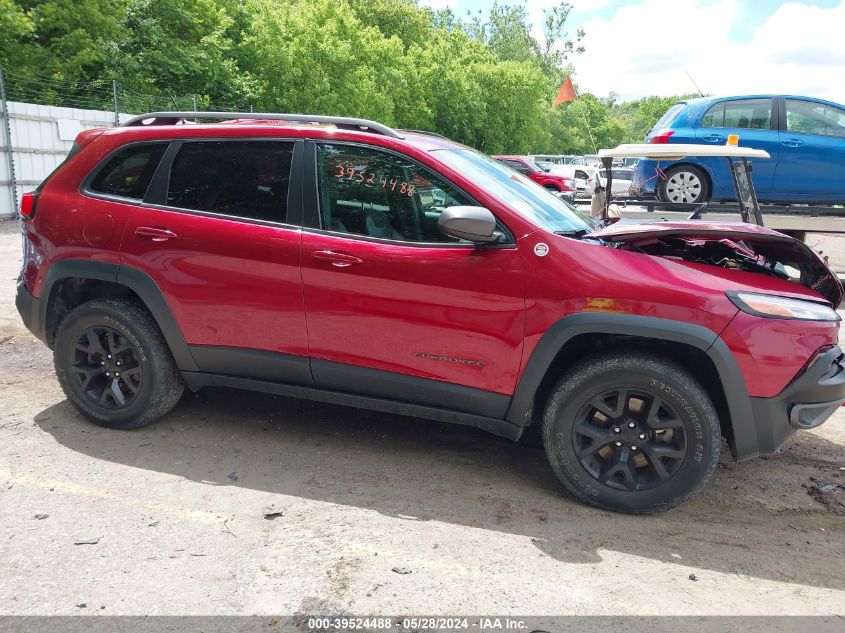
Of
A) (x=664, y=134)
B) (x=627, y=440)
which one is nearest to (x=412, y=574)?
(x=627, y=440)

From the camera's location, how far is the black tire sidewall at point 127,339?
409cm

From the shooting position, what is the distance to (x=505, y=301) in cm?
338

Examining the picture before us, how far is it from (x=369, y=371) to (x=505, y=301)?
83 cm

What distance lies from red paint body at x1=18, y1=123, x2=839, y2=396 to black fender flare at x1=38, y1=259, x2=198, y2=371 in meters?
0.04

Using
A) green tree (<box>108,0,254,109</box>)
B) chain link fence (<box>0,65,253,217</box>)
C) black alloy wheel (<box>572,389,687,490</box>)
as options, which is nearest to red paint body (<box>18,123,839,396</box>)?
black alloy wheel (<box>572,389,687,490</box>)

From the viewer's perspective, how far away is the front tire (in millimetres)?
3250

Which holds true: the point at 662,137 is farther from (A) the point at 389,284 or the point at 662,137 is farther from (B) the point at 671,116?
(A) the point at 389,284

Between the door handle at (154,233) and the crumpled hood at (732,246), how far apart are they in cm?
231

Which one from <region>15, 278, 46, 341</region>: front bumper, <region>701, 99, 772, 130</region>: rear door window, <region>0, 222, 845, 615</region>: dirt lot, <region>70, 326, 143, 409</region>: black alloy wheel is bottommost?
<region>0, 222, 845, 615</region>: dirt lot

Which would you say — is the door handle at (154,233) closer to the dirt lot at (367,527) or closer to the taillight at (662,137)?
the dirt lot at (367,527)

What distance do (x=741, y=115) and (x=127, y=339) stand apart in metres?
8.03

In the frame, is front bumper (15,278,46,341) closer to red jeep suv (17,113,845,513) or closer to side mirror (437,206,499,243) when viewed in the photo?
red jeep suv (17,113,845,513)

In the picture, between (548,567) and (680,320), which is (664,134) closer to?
(680,320)

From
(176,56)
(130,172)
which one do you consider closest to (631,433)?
(130,172)
